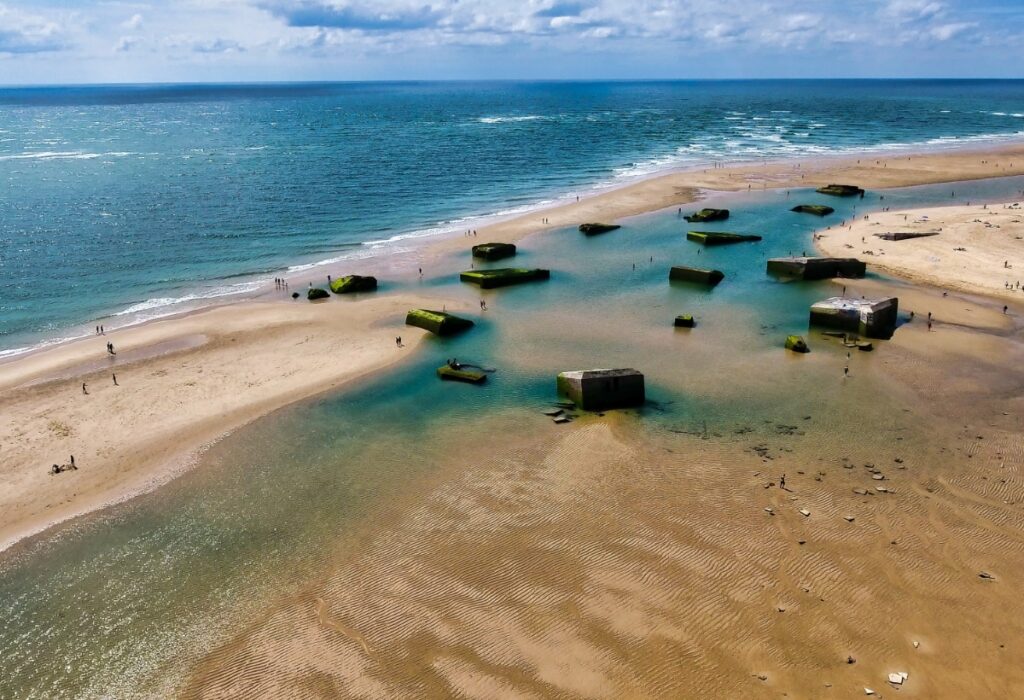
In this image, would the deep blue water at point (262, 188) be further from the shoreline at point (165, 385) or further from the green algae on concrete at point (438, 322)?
the green algae on concrete at point (438, 322)

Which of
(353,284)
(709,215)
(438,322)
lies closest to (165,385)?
(438,322)

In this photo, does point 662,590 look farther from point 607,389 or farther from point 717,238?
point 717,238

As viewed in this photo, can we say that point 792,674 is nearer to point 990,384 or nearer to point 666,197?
point 990,384

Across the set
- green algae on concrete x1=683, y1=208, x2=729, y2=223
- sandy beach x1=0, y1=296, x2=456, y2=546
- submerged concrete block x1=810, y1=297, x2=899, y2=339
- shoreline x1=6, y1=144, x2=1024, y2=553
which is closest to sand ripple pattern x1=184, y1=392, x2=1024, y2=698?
shoreline x1=6, y1=144, x2=1024, y2=553

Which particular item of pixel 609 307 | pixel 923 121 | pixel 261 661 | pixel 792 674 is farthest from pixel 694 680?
pixel 923 121

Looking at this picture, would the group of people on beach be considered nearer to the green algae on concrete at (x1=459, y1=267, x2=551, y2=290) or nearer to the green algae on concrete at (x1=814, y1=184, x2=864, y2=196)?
the green algae on concrete at (x1=459, y1=267, x2=551, y2=290)
